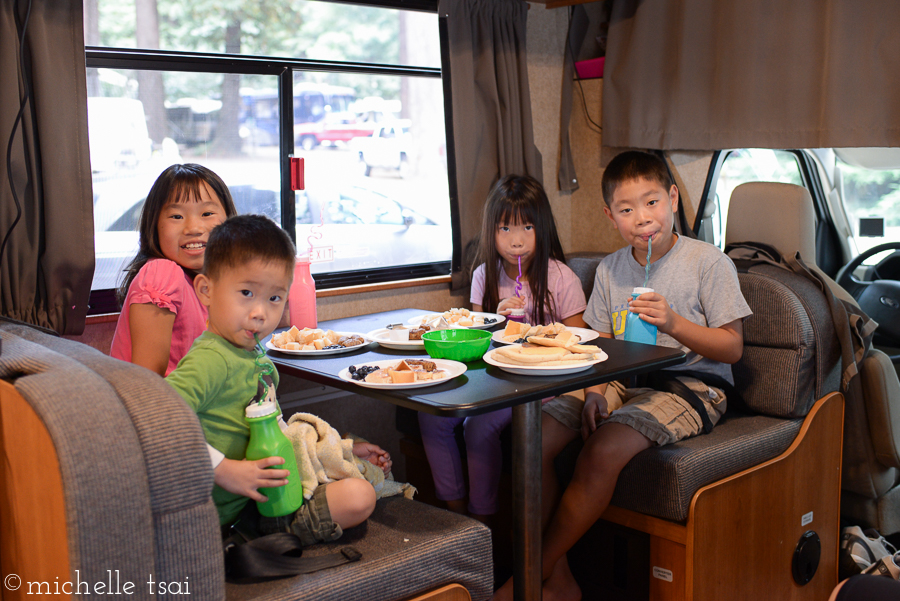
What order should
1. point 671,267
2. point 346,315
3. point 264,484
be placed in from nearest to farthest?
point 264,484
point 671,267
point 346,315

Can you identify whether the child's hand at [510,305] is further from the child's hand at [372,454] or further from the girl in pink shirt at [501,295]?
the child's hand at [372,454]

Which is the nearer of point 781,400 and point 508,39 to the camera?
point 781,400

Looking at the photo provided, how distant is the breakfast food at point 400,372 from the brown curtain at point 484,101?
1.46m

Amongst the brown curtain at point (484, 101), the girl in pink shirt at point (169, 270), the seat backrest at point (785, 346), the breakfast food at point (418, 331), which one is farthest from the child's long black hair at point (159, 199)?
the seat backrest at point (785, 346)

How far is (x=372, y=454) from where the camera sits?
1.74 meters

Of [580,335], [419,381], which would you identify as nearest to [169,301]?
[419,381]

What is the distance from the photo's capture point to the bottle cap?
1354mm

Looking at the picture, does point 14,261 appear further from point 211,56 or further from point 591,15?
point 591,15

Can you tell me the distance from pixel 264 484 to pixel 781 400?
161cm

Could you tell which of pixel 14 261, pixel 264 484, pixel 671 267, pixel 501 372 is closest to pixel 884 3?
pixel 671 267

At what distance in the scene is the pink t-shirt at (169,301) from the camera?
5.81ft

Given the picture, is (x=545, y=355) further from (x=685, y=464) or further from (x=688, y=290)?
(x=688, y=290)

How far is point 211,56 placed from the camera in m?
2.51

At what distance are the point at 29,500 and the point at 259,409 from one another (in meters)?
0.38
